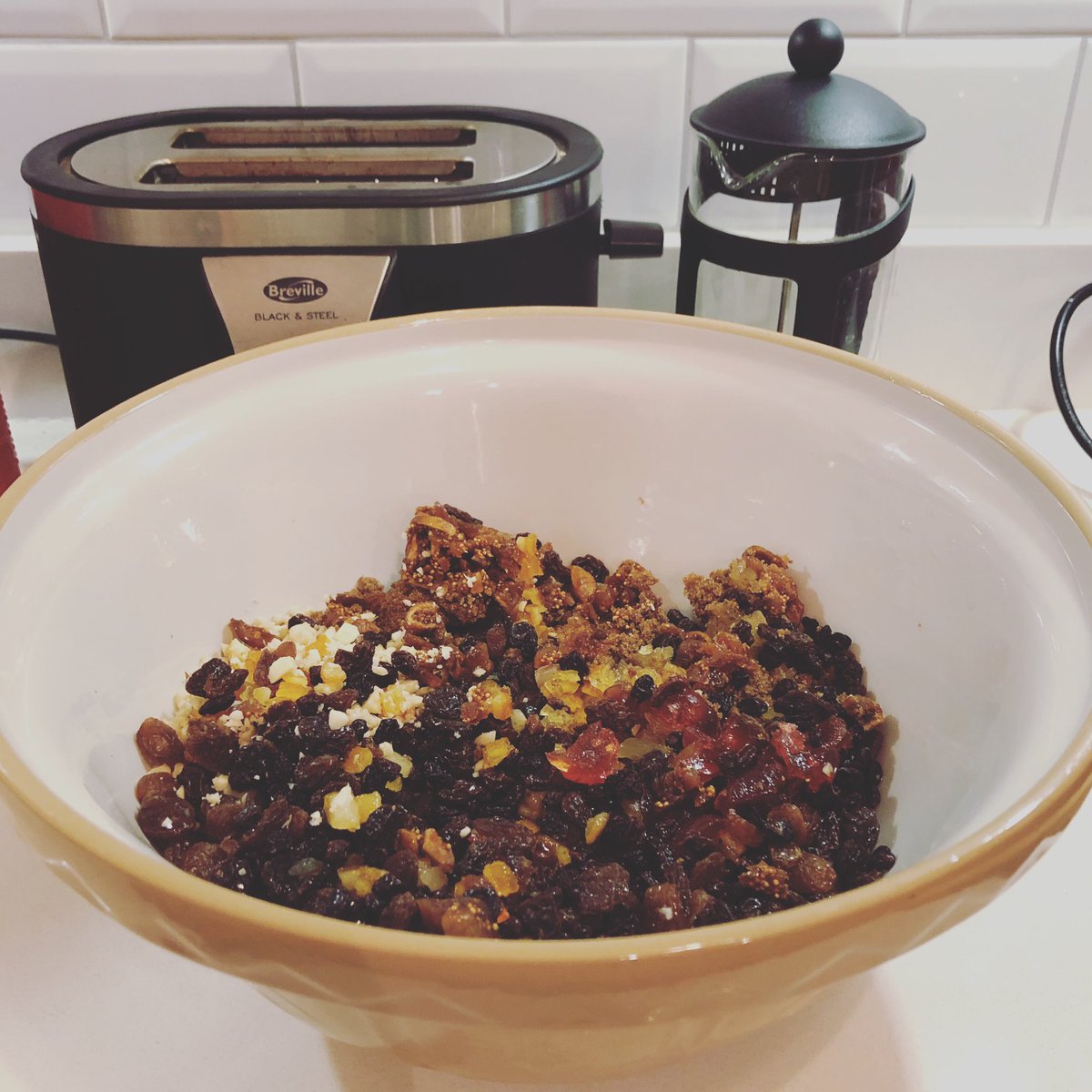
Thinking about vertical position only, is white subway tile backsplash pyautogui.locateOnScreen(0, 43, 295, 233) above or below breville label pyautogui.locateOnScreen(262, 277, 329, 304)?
above

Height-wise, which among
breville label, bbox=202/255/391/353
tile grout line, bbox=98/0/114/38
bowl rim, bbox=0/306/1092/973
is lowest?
bowl rim, bbox=0/306/1092/973

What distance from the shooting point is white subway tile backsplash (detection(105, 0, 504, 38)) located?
3.14 ft

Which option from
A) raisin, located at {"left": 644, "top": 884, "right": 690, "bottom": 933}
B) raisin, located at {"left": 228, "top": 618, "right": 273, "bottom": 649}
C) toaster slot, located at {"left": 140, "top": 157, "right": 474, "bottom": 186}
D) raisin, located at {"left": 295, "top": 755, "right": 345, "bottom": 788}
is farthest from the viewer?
toaster slot, located at {"left": 140, "top": 157, "right": 474, "bottom": 186}

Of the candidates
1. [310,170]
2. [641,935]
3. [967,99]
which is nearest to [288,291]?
[310,170]

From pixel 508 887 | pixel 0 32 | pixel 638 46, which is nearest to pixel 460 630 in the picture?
pixel 508 887

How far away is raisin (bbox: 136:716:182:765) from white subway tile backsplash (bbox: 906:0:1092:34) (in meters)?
0.94

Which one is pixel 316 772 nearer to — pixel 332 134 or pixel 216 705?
pixel 216 705

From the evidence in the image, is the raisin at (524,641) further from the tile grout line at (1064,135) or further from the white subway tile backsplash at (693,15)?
the tile grout line at (1064,135)

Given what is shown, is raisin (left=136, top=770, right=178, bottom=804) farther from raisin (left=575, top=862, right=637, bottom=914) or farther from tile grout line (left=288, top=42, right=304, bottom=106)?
tile grout line (left=288, top=42, right=304, bottom=106)

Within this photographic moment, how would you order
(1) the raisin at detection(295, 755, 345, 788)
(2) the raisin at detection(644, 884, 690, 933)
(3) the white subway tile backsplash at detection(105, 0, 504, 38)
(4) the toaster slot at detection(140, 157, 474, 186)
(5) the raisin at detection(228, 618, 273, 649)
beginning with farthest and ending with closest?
1. (3) the white subway tile backsplash at detection(105, 0, 504, 38)
2. (4) the toaster slot at detection(140, 157, 474, 186)
3. (5) the raisin at detection(228, 618, 273, 649)
4. (1) the raisin at detection(295, 755, 345, 788)
5. (2) the raisin at detection(644, 884, 690, 933)

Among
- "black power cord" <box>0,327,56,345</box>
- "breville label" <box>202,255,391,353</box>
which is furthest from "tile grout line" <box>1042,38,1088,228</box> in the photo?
"black power cord" <box>0,327,56,345</box>

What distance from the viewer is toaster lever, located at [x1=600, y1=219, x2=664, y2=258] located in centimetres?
86

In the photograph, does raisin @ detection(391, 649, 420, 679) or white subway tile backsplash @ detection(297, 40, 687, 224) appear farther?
white subway tile backsplash @ detection(297, 40, 687, 224)

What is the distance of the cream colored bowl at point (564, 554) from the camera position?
0.36 meters
